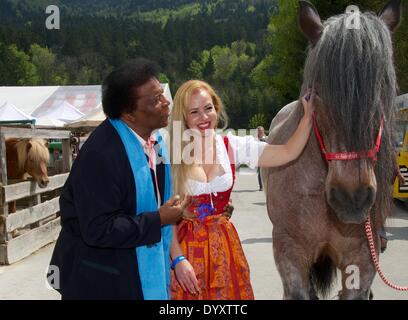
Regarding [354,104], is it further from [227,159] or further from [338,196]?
[227,159]

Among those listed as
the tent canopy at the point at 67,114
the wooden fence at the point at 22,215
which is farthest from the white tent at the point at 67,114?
the wooden fence at the point at 22,215

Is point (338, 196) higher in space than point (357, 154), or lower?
lower

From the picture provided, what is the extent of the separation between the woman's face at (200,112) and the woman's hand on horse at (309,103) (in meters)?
0.51

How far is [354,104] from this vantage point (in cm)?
229

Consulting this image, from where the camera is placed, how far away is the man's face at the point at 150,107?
2.00 m

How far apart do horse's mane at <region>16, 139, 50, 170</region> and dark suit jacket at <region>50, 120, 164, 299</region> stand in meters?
6.09

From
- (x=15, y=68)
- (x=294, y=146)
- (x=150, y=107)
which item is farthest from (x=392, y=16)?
(x=15, y=68)

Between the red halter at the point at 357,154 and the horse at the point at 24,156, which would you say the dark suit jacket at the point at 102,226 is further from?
the horse at the point at 24,156

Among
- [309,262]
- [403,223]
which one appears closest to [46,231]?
[309,262]

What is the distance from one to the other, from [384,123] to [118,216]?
57.8 inches

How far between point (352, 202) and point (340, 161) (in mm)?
208

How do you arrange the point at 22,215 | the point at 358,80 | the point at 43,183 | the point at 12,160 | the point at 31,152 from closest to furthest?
the point at 358,80
the point at 22,215
the point at 43,183
the point at 31,152
the point at 12,160

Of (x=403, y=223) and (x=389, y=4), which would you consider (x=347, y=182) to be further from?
(x=403, y=223)

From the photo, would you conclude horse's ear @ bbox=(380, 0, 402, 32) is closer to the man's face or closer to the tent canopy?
the man's face
